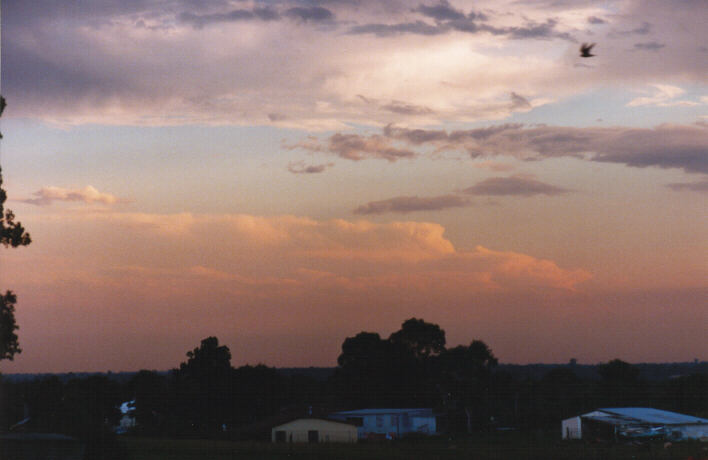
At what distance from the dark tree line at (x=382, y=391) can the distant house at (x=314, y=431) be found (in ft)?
3.84

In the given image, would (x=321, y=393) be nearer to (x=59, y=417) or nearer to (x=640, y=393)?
(x=640, y=393)

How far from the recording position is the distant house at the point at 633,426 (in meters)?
85.9

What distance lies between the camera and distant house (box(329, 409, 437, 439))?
104 metres

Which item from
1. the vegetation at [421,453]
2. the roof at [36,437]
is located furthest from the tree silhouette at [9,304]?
the vegetation at [421,453]

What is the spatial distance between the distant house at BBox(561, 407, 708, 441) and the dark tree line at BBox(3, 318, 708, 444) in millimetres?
11291

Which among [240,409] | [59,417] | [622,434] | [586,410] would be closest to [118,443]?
[59,417]

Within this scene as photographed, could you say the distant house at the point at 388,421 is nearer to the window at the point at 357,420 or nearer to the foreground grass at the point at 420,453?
the window at the point at 357,420

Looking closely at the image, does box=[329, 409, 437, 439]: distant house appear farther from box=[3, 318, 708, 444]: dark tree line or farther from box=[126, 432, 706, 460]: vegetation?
box=[126, 432, 706, 460]: vegetation

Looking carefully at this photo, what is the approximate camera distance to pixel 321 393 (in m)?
132

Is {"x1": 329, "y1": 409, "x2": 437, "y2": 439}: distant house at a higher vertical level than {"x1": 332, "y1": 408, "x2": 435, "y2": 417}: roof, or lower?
lower

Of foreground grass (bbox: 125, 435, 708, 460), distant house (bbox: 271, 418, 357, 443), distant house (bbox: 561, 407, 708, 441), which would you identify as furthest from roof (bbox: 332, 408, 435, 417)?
foreground grass (bbox: 125, 435, 708, 460)

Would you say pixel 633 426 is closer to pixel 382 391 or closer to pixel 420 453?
pixel 420 453

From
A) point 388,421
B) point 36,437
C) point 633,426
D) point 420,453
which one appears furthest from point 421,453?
point 388,421

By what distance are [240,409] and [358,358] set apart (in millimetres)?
26731
